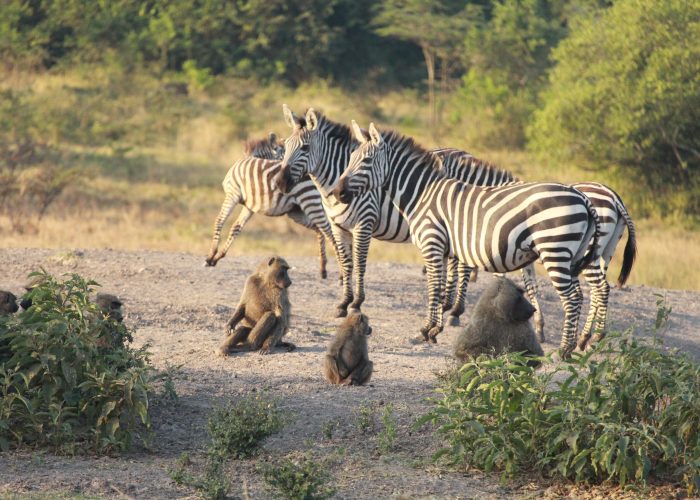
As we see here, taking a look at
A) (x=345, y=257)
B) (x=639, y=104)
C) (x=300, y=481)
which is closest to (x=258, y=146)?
(x=345, y=257)

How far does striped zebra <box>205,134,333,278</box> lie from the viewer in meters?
12.0

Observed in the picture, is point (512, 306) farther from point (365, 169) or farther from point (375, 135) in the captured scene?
point (375, 135)

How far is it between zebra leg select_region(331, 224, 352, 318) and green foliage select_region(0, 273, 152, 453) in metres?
4.57

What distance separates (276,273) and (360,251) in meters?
2.18

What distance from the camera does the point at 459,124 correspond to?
2620 centimetres

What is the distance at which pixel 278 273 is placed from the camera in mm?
8102

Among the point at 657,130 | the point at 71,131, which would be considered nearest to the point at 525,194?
the point at 657,130

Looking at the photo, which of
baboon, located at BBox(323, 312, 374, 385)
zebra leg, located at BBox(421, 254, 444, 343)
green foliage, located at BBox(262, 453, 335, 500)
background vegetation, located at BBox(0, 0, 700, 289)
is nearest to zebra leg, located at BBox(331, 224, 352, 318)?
zebra leg, located at BBox(421, 254, 444, 343)

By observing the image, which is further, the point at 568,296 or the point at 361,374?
the point at 568,296

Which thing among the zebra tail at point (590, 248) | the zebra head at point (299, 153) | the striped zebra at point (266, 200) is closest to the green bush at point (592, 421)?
the zebra tail at point (590, 248)

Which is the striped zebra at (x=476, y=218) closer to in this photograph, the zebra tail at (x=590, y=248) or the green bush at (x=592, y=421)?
the zebra tail at (x=590, y=248)

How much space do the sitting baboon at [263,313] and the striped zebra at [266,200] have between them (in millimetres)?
3628

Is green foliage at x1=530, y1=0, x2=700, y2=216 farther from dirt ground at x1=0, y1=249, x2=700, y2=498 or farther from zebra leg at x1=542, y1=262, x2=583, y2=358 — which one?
zebra leg at x1=542, y1=262, x2=583, y2=358

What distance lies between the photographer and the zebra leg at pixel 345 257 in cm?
1045
